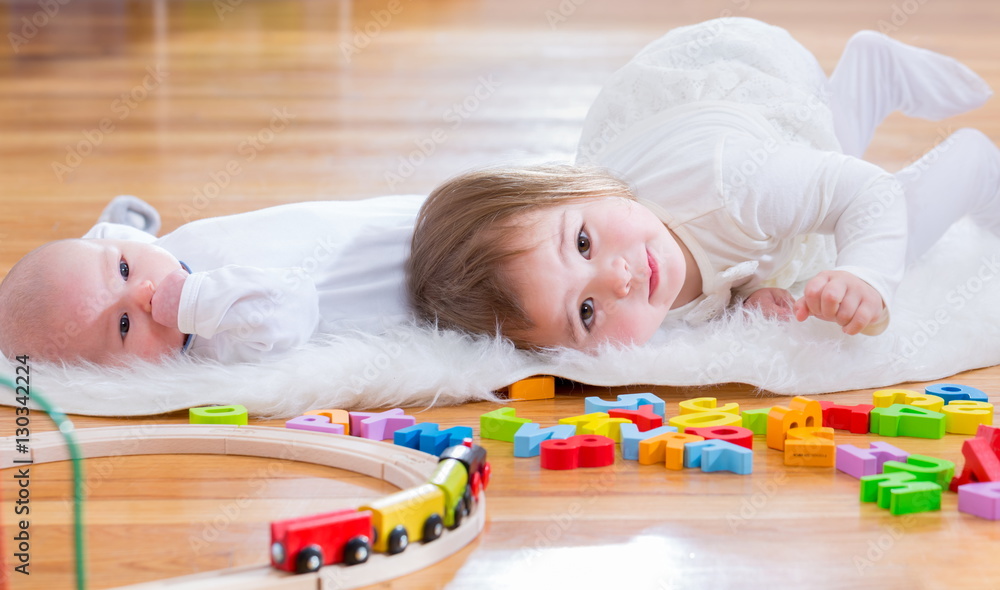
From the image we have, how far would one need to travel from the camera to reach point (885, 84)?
1853mm

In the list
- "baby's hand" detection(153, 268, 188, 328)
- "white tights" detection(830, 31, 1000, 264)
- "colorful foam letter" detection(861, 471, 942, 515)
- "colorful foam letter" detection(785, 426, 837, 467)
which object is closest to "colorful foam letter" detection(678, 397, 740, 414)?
"colorful foam letter" detection(785, 426, 837, 467)

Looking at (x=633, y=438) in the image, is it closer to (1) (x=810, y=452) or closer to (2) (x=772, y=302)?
(1) (x=810, y=452)

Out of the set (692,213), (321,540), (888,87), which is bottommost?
(321,540)

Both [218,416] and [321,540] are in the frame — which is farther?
[218,416]

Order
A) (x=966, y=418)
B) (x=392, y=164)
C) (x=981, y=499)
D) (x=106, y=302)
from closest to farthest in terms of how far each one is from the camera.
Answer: (x=981, y=499)
(x=966, y=418)
(x=106, y=302)
(x=392, y=164)

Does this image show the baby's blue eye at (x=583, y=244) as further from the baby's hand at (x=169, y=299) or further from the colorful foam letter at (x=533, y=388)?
the baby's hand at (x=169, y=299)

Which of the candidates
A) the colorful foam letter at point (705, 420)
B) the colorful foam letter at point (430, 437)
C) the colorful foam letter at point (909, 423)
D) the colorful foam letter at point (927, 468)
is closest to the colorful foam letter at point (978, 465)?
the colorful foam letter at point (927, 468)

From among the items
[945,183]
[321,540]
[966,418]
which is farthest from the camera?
[945,183]

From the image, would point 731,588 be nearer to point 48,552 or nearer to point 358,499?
point 358,499

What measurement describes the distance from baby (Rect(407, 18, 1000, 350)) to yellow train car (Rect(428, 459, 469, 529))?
1.38ft

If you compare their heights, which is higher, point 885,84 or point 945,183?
point 885,84

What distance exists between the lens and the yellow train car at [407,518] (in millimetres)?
756

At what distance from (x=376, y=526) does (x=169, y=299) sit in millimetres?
572

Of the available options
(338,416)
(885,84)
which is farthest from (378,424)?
(885,84)
